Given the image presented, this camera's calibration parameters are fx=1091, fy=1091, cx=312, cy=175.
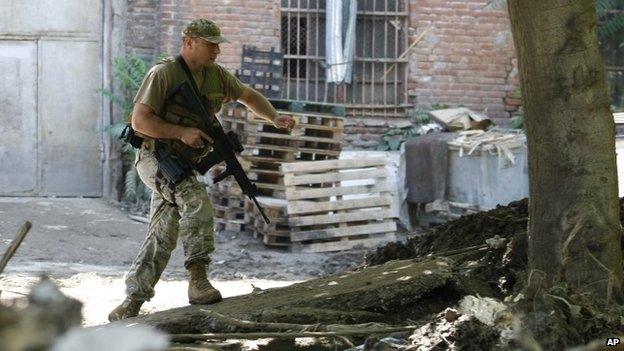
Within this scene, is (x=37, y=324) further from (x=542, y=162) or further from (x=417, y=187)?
(x=417, y=187)

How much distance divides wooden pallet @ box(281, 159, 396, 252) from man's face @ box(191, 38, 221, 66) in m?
5.78

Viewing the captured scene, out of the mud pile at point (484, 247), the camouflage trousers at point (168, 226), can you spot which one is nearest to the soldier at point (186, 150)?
the camouflage trousers at point (168, 226)

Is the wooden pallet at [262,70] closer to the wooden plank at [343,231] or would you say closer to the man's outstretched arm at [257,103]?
the wooden plank at [343,231]

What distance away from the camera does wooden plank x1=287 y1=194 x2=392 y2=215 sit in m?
12.1

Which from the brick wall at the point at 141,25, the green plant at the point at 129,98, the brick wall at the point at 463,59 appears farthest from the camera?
the brick wall at the point at 463,59

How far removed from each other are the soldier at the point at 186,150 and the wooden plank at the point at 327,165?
548cm

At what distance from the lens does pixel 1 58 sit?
14.1 metres

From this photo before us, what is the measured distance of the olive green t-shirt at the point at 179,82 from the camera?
620 centimetres

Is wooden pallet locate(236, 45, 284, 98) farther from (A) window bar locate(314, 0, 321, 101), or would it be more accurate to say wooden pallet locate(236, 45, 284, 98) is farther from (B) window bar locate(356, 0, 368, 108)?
(B) window bar locate(356, 0, 368, 108)

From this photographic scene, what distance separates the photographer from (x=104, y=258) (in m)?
11.1

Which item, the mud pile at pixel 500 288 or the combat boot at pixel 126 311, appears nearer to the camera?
the mud pile at pixel 500 288

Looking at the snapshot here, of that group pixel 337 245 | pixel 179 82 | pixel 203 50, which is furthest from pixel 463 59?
pixel 179 82

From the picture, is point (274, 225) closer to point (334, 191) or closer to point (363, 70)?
point (334, 191)

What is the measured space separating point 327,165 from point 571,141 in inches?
292
